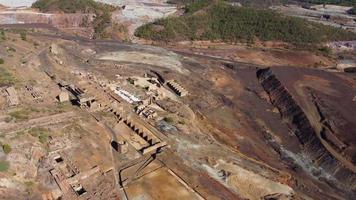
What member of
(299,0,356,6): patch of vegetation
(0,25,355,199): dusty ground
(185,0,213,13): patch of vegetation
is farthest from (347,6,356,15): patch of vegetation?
(0,25,355,199): dusty ground

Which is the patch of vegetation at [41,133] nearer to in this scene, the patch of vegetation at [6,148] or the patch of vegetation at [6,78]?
the patch of vegetation at [6,148]

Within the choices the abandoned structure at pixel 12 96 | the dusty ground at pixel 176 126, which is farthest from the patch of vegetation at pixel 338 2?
the abandoned structure at pixel 12 96

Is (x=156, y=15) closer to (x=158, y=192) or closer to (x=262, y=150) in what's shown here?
(x=262, y=150)

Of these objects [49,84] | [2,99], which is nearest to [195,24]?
[49,84]

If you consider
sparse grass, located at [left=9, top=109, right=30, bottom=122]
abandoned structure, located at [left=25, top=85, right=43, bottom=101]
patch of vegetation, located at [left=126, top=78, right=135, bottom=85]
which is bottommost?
patch of vegetation, located at [left=126, top=78, right=135, bottom=85]

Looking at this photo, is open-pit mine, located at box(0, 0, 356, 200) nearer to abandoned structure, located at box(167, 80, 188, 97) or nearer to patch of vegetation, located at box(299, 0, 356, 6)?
abandoned structure, located at box(167, 80, 188, 97)
